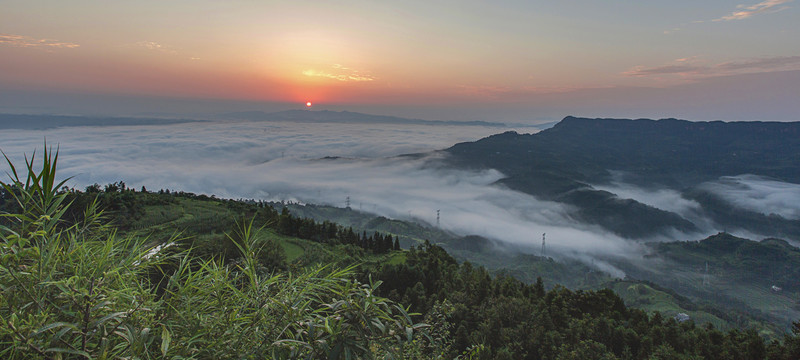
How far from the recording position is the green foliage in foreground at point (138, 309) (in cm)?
282

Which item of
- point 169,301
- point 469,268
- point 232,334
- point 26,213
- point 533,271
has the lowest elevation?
point 533,271

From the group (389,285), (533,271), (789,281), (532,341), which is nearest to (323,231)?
(389,285)

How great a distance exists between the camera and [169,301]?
3484 millimetres

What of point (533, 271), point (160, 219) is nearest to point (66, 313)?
point (160, 219)

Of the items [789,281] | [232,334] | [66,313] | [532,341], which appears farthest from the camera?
[789,281]

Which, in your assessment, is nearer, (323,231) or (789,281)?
(323,231)

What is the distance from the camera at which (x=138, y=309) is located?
303cm

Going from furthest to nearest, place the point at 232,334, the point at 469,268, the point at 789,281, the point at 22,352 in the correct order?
the point at 789,281 < the point at 469,268 < the point at 232,334 < the point at 22,352

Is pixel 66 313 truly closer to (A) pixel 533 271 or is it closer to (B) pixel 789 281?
(A) pixel 533 271

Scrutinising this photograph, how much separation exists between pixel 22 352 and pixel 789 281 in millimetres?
250500

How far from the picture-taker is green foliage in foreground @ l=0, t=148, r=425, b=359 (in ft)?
9.25

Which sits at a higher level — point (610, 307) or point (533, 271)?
point (610, 307)

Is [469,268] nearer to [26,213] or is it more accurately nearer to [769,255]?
[26,213]

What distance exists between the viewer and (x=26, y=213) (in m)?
3.39
